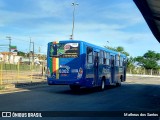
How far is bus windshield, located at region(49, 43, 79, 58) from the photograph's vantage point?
862 inches

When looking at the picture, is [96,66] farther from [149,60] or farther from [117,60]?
[149,60]

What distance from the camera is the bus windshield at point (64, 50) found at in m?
21.9

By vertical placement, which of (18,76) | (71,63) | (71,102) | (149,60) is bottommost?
(71,102)

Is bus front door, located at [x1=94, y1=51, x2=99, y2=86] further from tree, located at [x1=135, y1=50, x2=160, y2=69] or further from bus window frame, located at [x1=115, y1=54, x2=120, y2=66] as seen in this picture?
tree, located at [x1=135, y1=50, x2=160, y2=69]

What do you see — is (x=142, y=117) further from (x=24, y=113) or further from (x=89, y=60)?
(x=89, y=60)

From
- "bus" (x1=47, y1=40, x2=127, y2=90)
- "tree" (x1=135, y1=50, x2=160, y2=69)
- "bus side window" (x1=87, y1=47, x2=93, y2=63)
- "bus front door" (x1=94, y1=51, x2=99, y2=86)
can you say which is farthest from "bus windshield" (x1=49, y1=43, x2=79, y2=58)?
"tree" (x1=135, y1=50, x2=160, y2=69)

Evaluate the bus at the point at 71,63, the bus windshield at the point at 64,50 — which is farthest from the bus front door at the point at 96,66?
the bus windshield at the point at 64,50

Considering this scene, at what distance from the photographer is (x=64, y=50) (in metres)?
22.2

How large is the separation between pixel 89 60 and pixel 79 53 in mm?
1406

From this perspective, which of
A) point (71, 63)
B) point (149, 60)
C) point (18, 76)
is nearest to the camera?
point (71, 63)

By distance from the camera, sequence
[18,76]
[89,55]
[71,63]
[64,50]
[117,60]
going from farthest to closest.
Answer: [18,76]
[117,60]
[89,55]
[64,50]
[71,63]

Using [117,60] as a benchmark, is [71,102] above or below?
below

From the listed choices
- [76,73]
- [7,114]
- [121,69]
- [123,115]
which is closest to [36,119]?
[7,114]

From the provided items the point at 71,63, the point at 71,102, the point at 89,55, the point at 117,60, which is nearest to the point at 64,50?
the point at 71,63
